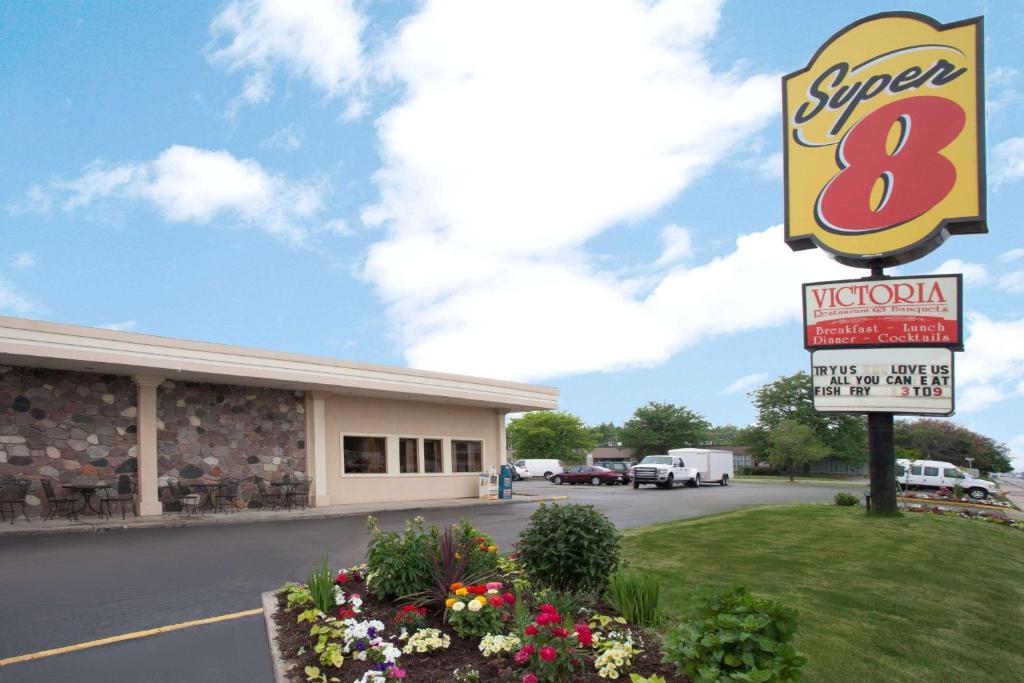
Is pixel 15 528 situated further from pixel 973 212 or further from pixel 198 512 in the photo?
pixel 973 212

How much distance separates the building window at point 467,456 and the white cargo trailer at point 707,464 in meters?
19.9

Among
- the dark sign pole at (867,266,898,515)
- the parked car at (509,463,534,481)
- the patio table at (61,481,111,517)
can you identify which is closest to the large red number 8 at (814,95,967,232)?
the dark sign pole at (867,266,898,515)

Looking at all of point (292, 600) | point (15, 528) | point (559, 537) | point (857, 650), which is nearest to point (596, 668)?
point (559, 537)

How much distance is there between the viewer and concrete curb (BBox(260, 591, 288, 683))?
5.36m

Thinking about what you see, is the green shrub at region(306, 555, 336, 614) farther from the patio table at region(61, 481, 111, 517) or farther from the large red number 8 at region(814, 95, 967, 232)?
the large red number 8 at region(814, 95, 967, 232)

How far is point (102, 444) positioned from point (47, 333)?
10.6 ft

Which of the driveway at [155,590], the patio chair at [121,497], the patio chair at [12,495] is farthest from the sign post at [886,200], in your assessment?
the patio chair at [12,495]

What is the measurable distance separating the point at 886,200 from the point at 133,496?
1899 cm

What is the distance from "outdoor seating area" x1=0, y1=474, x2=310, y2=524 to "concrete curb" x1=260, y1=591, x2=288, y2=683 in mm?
10545

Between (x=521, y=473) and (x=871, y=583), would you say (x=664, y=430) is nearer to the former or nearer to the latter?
(x=521, y=473)

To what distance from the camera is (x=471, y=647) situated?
5496 mm

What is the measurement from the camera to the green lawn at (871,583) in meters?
6.30

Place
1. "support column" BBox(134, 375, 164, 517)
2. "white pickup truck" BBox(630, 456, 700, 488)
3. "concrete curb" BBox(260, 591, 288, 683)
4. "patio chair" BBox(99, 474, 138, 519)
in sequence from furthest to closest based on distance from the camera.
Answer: "white pickup truck" BBox(630, 456, 700, 488), "support column" BBox(134, 375, 164, 517), "patio chair" BBox(99, 474, 138, 519), "concrete curb" BBox(260, 591, 288, 683)

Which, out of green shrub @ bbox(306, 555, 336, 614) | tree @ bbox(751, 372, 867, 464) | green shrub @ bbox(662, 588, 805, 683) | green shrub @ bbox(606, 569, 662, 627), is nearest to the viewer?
green shrub @ bbox(662, 588, 805, 683)
